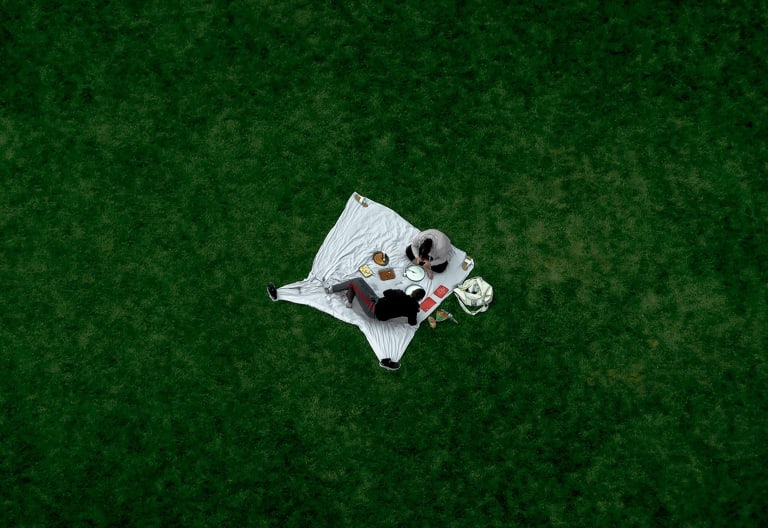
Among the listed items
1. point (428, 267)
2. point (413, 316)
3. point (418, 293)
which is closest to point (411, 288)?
point (418, 293)

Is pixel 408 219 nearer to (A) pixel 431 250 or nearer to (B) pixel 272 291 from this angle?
(A) pixel 431 250

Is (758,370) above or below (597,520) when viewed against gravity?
above

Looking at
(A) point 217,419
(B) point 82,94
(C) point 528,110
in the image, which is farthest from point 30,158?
(C) point 528,110

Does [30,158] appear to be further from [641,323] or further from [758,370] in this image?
[758,370]

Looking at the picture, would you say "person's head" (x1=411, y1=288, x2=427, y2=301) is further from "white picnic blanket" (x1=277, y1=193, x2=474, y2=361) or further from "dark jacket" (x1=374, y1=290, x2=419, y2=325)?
"dark jacket" (x1=374, y1=290, x2=419, y2=325)

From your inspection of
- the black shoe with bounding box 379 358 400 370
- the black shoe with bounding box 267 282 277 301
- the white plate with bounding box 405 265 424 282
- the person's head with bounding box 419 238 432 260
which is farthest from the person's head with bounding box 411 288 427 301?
the black shoe with bounding box 267 282 277 301
